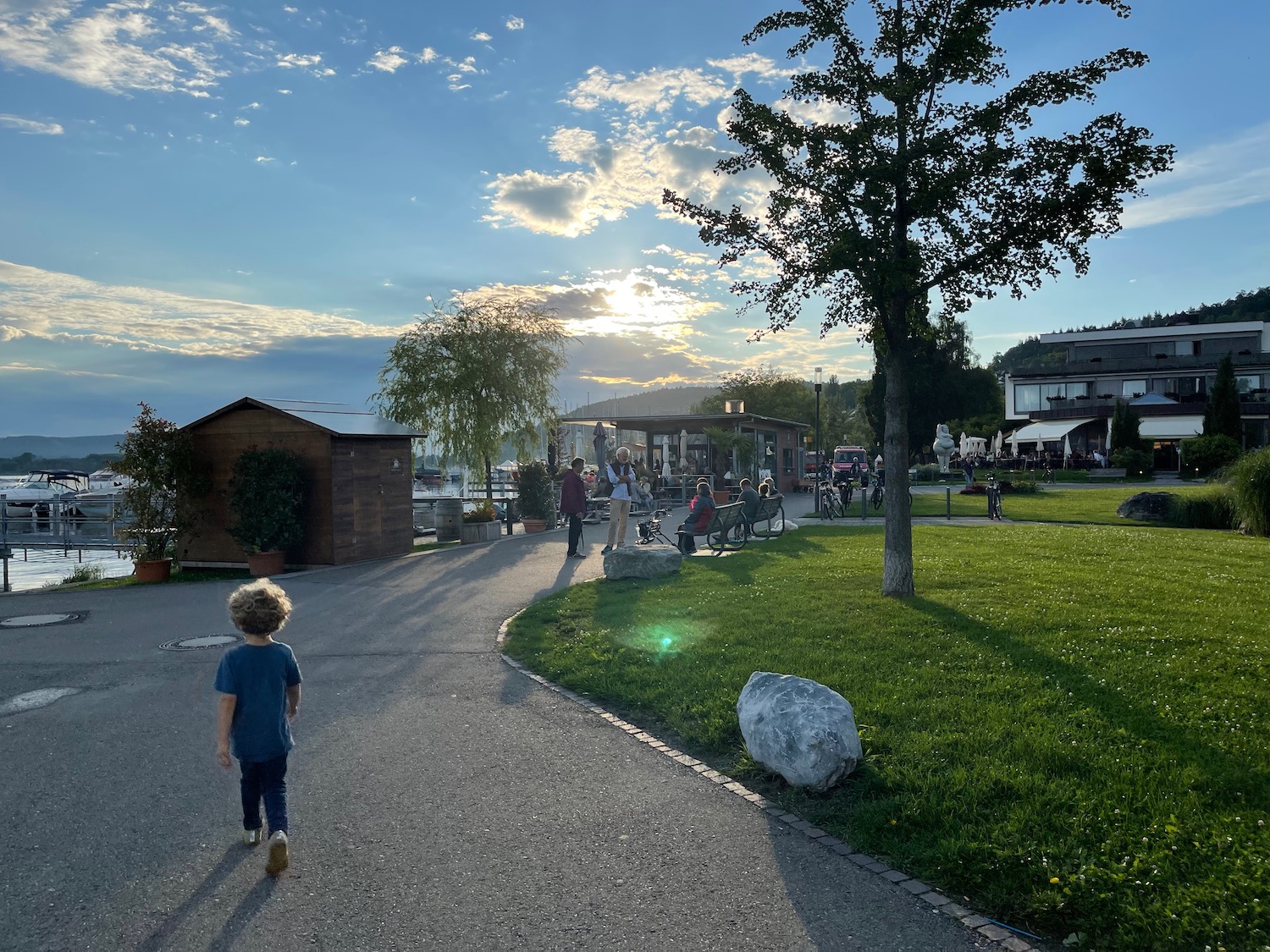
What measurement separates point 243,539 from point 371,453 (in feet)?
9.17

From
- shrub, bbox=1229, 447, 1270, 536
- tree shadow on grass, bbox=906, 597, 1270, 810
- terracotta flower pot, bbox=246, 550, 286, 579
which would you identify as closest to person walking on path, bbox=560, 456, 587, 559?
terracotta flower pot, bbox=246, 550, 286, 579

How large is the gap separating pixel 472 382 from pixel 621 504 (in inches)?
521

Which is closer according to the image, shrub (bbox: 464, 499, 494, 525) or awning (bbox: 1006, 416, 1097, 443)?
shrub (bbox: 464, 499, 494, 525)

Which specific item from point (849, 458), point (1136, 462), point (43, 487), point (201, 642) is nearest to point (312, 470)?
point (201, 642)

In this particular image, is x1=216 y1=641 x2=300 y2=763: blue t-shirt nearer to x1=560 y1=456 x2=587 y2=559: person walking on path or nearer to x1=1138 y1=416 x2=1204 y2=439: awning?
x1=560 y1=456 x2=587 y2=559: person walking on path

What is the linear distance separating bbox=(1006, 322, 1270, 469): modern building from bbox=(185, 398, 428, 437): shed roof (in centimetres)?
4675

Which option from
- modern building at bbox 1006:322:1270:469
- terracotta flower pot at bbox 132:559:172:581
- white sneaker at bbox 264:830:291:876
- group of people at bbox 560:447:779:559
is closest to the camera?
white sneaker at bbox 264:830:291:876

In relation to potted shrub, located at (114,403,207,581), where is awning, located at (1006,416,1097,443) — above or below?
above

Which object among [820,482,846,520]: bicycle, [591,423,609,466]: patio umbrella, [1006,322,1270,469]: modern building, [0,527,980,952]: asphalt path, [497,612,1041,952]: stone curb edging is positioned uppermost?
[1006,322,1270,469]: modern building

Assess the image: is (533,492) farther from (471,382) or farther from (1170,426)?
(1170,426)

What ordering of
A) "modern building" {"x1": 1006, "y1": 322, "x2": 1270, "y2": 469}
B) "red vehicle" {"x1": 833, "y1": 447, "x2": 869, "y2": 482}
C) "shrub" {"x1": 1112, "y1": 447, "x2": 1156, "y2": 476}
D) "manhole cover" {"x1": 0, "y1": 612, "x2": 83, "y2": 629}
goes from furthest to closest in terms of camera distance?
"modern building" {"x1": 1006, "y1": 322, "x2": 1270, "y2": 469} < "red vehicle" {"x1": 833, "y1": 447, "x2": 869, "y2": 482} < "shrub" {"x1": 1112, "y1": 447, "x2": 1156, "y2": 476} < "manhole cover" {"x1": 0, "y1": 612, "x2": 83, "y2": 629}

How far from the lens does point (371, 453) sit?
16.8 m

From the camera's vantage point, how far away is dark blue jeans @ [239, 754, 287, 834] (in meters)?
4.26

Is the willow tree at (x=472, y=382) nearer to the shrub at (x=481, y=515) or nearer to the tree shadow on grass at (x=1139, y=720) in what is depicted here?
the shrub at (x=481, y=515)
